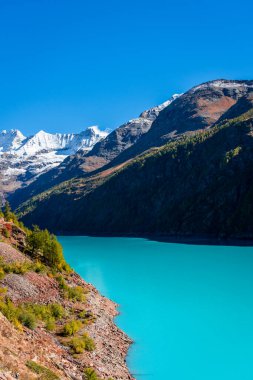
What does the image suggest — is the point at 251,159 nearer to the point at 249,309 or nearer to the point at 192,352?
the point at 249,309

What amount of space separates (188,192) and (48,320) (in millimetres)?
121422

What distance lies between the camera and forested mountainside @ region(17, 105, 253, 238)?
128 metres

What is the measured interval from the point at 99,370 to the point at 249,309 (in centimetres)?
2456

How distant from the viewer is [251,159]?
134 m

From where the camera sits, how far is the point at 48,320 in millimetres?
32094

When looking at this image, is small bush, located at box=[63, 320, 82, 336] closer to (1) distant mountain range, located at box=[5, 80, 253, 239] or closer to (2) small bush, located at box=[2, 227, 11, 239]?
(2) small bush, located at box=[2, 227, 11, 239]

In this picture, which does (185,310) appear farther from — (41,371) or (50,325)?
(41,371)

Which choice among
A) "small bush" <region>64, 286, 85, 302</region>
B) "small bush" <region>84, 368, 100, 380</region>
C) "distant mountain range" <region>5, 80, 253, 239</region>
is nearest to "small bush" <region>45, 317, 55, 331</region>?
"small bush" <region>84, 368, 100, 380</region>

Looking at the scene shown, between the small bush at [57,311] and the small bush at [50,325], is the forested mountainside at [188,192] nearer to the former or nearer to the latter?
the small bush at [57,311]

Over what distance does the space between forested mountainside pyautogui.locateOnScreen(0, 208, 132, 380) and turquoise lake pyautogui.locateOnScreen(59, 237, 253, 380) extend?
8.54 feet

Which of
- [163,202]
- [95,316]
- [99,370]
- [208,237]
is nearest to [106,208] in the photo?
[163,202]

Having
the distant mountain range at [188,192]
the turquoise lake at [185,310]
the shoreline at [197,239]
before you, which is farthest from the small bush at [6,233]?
the distant mountain range at [188,192]

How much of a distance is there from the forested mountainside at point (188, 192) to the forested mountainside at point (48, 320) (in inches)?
3132

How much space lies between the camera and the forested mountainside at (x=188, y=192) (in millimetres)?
127812
